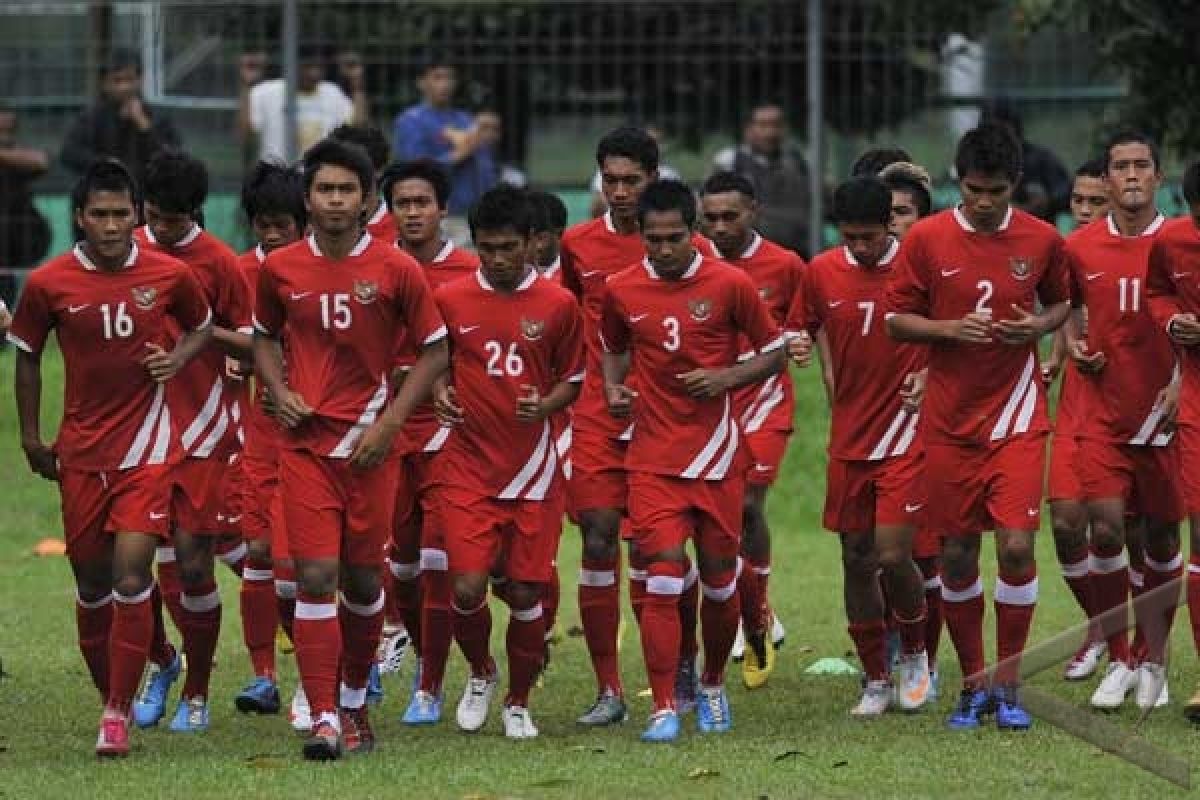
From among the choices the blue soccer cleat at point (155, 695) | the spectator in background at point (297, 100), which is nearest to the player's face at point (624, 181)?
the blue soccer cleat at point (155, 695)

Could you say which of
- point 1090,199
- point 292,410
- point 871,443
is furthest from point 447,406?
point 1090,199

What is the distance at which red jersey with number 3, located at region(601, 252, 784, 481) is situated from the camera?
1246 cm

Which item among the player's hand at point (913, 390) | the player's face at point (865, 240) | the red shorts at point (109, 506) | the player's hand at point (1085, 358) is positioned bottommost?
the red shorts at point (109, 506)

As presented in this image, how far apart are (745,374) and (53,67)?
1127cm

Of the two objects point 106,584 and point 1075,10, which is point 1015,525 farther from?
point 1075,10

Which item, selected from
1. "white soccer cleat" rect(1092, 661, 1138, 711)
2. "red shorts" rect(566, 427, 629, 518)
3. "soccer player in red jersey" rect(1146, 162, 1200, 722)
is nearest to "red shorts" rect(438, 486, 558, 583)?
"red shorts" rect(566, 427, 629, 518)

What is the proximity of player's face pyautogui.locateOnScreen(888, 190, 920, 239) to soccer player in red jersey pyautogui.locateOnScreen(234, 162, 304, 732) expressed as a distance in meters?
2.64

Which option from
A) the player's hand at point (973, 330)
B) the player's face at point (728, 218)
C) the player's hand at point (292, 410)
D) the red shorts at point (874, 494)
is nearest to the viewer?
the player's hand at point (292, 410)

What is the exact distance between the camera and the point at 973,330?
12.2m

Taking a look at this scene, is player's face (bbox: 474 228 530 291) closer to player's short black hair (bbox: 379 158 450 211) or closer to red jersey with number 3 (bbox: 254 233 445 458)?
red jersey with number 3 (bbox: 254 233 445 458)

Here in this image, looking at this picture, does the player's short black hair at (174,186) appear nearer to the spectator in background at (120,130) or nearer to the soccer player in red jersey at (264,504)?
the soccer player in red jersey at (264,504)

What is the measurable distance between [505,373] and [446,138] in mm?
9366

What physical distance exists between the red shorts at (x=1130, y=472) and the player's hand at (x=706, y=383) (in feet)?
5.62

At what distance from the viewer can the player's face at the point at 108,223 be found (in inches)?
466
